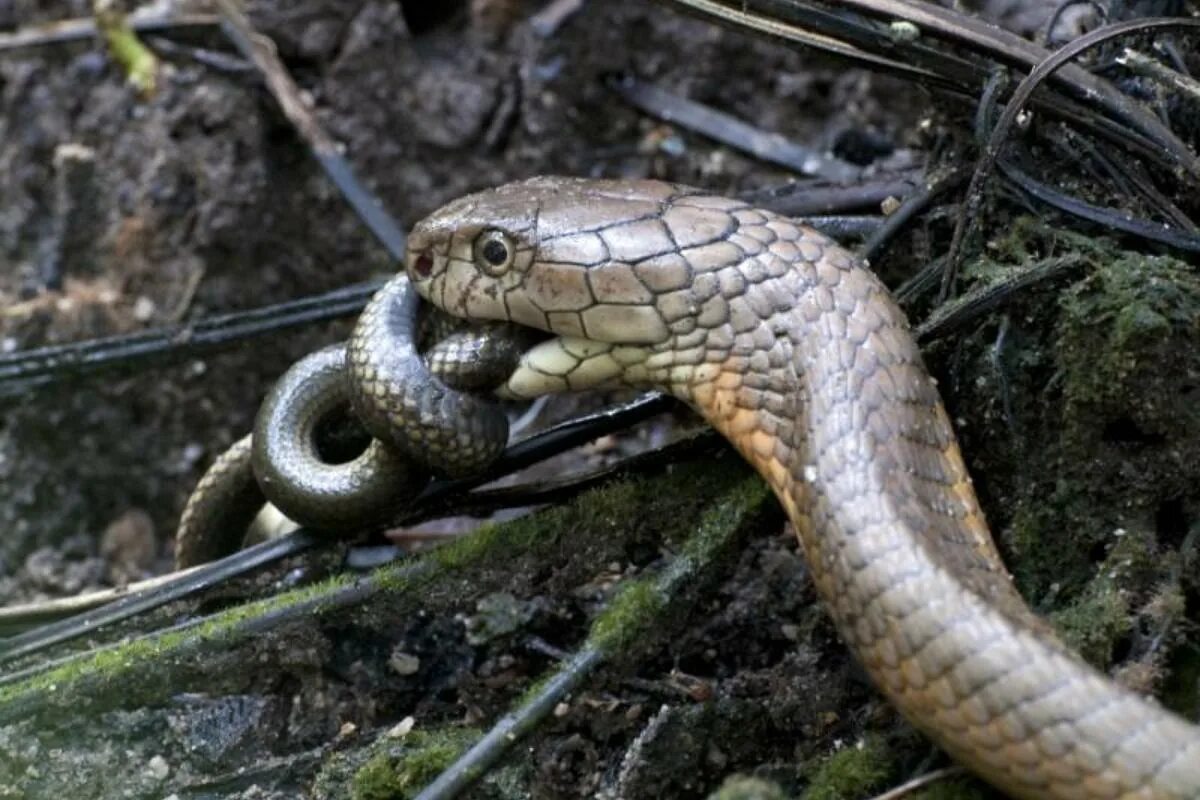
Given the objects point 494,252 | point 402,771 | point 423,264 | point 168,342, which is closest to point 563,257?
point 494,252

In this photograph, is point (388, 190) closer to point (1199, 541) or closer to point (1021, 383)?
point (1021, 383)

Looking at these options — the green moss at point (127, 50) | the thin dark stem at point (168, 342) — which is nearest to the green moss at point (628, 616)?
the thin dark stem at point (168, 342)

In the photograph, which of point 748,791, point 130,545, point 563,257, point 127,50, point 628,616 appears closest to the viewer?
point 748,791

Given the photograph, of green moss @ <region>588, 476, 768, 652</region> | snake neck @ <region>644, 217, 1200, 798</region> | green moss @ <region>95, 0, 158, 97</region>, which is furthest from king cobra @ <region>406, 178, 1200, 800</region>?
green moss @ <region>95, 0, 158, 97</region>

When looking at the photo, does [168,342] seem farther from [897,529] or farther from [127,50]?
[897,529]

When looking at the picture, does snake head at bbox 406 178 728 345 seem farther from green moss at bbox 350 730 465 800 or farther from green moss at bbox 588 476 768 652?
green moss at bbox 350 730 465 800

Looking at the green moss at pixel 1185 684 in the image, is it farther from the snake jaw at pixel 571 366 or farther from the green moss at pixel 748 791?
the snake jaw at pixel 571 366

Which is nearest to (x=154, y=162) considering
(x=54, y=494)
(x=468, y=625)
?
(x=54, y=494)
